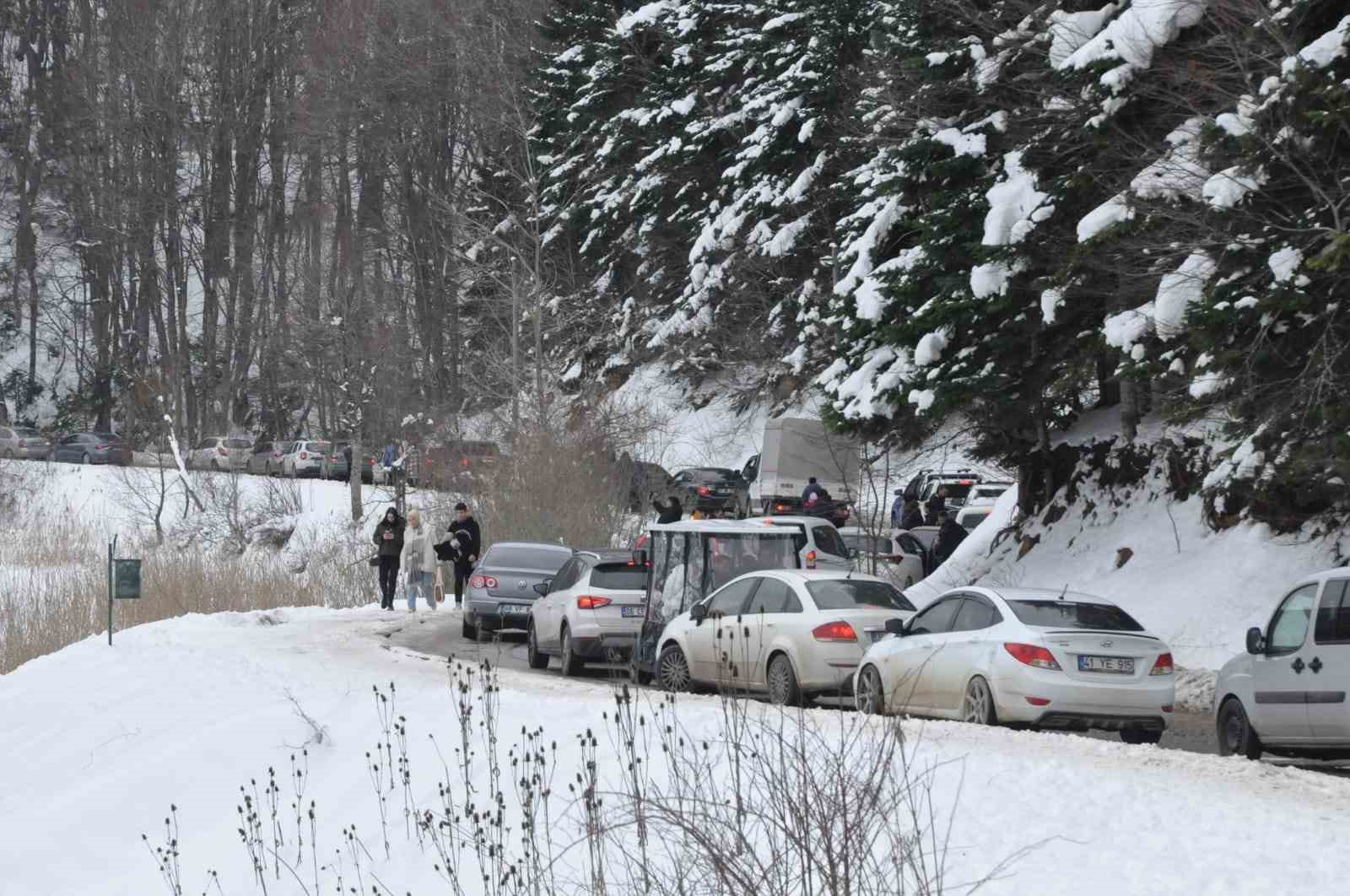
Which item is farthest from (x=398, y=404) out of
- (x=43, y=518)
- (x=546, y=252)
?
(x=43, y=518)

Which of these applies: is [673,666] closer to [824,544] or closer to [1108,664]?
[1108,664]

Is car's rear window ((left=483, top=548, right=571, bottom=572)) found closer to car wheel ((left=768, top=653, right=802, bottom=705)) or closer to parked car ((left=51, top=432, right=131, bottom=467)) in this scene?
car wheel ((left=768, top=653, right=802, bottom=705))

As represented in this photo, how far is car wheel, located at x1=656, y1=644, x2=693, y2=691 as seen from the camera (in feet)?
57.9

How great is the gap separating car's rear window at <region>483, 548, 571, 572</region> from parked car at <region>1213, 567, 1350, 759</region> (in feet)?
47.1

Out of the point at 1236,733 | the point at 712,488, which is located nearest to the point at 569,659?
the point at 1236,733

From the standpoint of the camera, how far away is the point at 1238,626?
2084 centimetres

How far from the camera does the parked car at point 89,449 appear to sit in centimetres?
6675

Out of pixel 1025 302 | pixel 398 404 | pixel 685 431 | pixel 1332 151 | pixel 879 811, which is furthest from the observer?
pixel 398 404

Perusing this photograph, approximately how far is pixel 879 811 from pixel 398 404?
176 feet

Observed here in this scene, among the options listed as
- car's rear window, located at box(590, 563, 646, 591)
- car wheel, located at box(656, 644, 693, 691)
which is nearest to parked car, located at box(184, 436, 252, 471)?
car's rear window, located at box(590, 563, 646, 591)

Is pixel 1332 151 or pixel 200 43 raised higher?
pixel 200 43

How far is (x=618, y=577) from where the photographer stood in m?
21.7

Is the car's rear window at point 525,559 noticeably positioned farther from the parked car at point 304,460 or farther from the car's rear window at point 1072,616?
the parked car at point 304,460

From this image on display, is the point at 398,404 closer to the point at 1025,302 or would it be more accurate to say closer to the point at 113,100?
the point at 113,100
